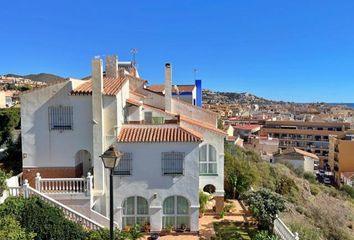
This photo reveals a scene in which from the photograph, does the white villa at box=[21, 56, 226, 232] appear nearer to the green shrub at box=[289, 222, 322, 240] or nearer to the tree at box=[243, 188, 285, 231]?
the tree at box=[243, 188, 285, 231]

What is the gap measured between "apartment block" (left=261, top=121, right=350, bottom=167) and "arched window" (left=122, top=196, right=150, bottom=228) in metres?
101

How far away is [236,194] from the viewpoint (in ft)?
82.3

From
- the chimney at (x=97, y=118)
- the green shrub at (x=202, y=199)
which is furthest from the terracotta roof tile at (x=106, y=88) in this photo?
the green shrub at (x=202, y=199)

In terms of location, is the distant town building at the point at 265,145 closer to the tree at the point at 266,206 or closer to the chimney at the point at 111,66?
the chimney at the point at 111,66

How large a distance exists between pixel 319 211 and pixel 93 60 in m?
22.0

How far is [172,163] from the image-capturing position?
18.9m

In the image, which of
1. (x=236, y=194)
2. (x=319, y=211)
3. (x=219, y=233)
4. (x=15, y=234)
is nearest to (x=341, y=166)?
(x=319, y=211)

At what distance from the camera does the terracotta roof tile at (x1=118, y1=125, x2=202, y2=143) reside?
18.8 m

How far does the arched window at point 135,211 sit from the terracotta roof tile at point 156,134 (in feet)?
11.1

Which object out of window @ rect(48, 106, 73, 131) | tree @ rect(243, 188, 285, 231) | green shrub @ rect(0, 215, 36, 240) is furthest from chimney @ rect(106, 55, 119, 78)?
tree @ rect(243, 188, 285, 231)

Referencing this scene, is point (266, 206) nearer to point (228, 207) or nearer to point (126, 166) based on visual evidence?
point (228, 207)

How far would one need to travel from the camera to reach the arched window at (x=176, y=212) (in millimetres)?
19156

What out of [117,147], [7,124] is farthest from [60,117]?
[7,124]

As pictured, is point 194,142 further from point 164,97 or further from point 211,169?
point 164,97
